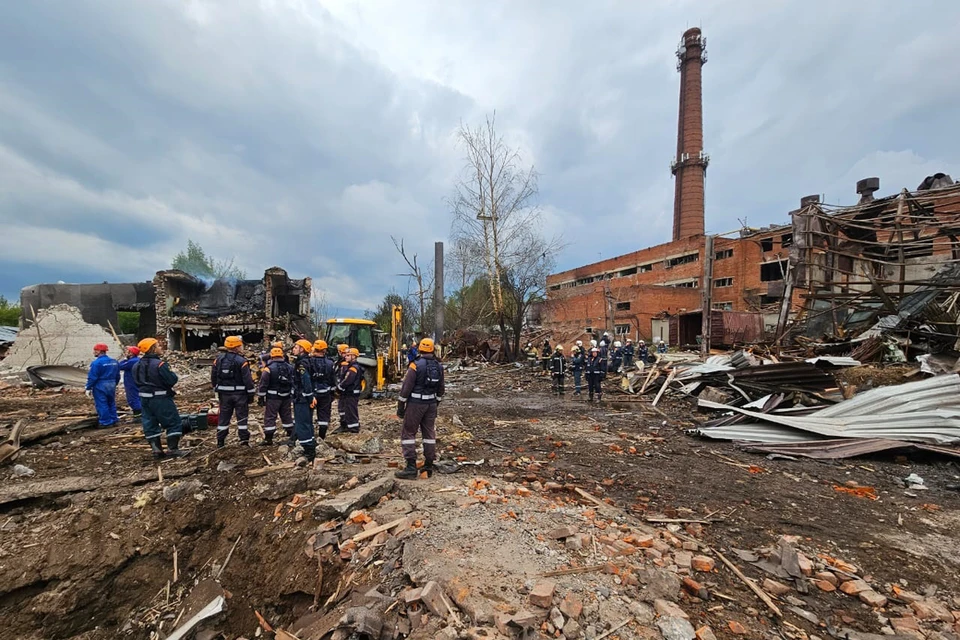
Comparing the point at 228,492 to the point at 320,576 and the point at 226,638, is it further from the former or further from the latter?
the point at 320,576

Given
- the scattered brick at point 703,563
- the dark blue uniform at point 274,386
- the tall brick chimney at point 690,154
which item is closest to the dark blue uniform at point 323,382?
the dark blue uniform at point 274,386

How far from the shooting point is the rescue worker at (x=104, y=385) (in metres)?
7.95

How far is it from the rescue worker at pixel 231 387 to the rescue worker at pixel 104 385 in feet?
10.1

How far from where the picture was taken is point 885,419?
676 cm

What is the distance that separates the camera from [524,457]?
6.49 meters

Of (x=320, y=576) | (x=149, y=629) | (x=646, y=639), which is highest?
(x=646, y=639)

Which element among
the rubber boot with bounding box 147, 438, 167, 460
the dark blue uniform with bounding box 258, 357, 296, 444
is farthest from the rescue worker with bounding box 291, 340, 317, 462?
the rubber boot with bounding box 147, 438, 167, 460

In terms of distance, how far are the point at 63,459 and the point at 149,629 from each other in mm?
3969

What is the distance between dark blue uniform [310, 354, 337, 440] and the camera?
689 centimetres

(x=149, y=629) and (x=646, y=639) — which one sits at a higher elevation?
(x=646, y=639)

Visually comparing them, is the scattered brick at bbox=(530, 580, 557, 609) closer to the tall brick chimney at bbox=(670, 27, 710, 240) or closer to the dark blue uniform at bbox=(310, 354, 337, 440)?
the dark blue uniform at bbox=(310, 354, 337, 440)

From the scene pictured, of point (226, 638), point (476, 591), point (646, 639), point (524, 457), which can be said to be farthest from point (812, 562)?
point (226, 638)

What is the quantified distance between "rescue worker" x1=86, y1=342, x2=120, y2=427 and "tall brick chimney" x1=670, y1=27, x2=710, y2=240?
39767 millimetres

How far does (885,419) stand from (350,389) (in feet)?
27.8
